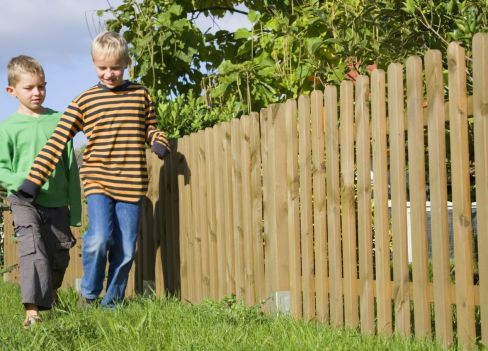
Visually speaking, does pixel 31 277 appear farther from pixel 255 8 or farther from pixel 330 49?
pixel 255 8

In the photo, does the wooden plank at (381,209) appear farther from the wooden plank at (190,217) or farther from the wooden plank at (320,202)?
the wooden plank at (190,217)

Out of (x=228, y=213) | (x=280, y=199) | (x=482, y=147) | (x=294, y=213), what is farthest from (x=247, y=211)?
(x=482, y=147)

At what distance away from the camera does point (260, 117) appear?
204 inches

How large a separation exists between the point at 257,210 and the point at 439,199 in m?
1.63

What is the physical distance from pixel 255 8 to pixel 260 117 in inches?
145

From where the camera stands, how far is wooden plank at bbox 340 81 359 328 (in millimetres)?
4410

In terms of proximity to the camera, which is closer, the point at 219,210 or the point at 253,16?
the point at 219,210

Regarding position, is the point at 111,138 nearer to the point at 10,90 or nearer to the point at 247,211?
the point at 10,90

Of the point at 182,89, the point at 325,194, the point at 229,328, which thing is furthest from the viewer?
the point at 182,89

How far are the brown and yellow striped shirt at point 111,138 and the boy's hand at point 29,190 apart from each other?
431mm

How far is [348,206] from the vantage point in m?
4.45

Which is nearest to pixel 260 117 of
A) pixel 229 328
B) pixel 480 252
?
pixel 229 328

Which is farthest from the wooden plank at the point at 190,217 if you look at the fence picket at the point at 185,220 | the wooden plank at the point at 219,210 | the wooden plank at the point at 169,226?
the wooden plank at the point at 219,210

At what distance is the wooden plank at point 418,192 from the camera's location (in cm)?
392
